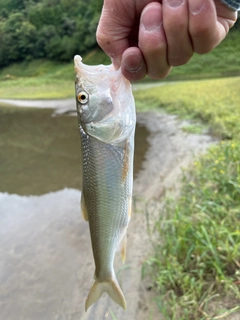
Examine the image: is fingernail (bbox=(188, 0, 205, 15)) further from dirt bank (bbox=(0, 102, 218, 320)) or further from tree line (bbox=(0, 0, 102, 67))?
tree line (bbox=(0, 0, 102, 67))

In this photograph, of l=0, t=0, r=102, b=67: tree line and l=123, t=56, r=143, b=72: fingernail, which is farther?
l=0, t=0, r=102, b=67: tree line

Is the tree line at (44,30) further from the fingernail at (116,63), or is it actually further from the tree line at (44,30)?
the fingernail at (116,63)

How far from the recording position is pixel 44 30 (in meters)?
42.0

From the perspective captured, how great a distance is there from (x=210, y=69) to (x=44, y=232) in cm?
2539

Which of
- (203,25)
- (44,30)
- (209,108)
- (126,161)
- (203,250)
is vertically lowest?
(44,30)

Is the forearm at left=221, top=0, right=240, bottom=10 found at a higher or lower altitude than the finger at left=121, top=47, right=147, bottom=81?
higher

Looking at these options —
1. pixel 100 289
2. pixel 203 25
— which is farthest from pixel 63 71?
pixel 203 25

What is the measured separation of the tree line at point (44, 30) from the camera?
3881 centimetres

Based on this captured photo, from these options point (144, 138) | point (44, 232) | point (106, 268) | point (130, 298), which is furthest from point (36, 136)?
point (106, 268)

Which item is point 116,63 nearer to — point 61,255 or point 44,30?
point 61,255

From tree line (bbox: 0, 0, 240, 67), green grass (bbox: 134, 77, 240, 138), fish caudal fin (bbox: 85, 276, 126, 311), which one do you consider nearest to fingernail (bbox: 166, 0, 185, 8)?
fish caudal fin (bbox: 85, 276, 126, 311)

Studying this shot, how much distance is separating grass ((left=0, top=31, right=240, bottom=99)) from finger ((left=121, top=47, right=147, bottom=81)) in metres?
21.1

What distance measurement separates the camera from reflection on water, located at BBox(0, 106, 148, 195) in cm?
713

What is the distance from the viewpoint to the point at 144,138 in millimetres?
9352
